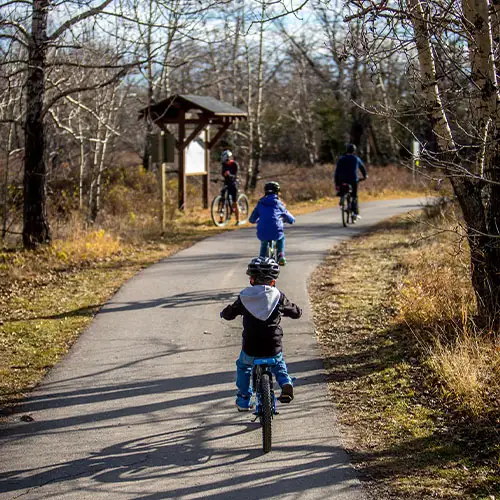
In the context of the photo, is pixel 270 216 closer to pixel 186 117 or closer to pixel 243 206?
pixel 243 206

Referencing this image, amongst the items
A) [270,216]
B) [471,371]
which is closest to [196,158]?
[270,216]

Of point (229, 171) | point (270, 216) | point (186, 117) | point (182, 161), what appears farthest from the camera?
point (186, 117)

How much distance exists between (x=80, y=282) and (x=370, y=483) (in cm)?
859

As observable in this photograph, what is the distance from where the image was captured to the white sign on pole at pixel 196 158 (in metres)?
24.4

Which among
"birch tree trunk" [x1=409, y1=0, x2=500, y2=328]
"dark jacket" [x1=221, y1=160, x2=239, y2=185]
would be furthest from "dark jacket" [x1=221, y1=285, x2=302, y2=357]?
"dark jacket" [x1=221, y1=160, x2=239, y2=185]

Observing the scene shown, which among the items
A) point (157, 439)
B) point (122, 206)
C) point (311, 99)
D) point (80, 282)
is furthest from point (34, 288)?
point (311, 99)

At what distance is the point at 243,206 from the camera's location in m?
22.2

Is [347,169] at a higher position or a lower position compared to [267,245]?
higher

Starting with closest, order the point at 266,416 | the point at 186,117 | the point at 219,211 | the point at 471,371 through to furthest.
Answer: the point at 266,416 < the point at 471,371 < the point at 219,211 < the point at 186,117

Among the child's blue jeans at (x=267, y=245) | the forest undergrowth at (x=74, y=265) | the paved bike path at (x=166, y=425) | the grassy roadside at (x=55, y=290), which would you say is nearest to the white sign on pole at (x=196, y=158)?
the forest undergrowth at (x=74, y=265)

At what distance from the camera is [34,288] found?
1262cm

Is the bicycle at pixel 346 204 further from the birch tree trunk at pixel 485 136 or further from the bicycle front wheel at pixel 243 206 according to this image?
the birch tree trunk at pixel 485 136

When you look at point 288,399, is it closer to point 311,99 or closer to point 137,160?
point 137,160

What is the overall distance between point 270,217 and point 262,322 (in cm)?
541
